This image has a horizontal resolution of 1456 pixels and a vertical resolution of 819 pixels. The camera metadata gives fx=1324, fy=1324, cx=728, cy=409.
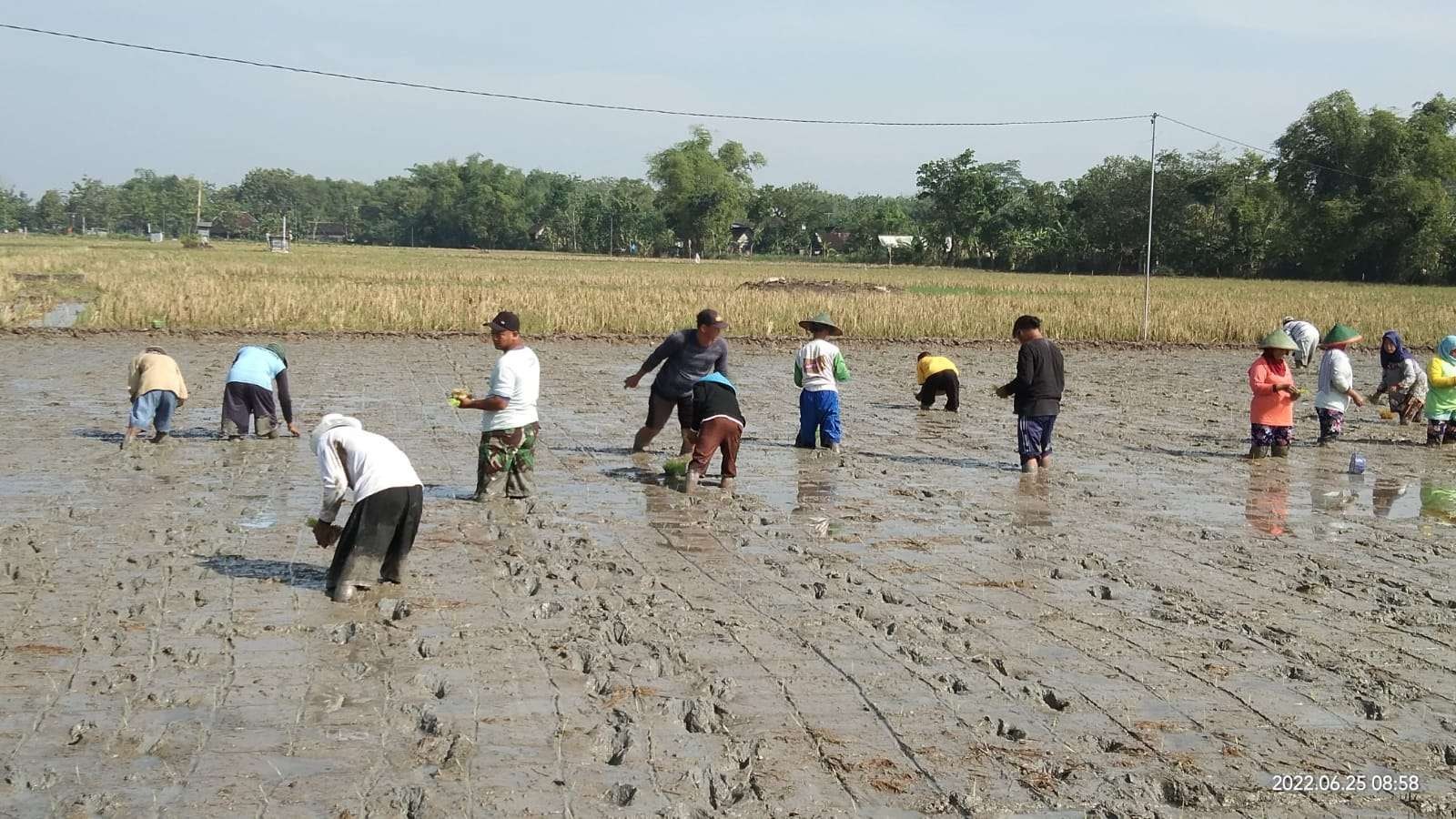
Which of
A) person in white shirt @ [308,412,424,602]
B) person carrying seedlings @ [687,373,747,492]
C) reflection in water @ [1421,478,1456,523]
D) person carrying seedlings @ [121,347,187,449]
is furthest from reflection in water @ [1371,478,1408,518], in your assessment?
person carrying seedlings @ [121,347,187,449]

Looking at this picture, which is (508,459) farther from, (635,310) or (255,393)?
(635,310)

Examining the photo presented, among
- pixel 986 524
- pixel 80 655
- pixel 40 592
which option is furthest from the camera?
pixel 986 524

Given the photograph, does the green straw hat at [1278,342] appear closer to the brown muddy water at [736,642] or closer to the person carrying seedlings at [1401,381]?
the brown muddy water at [736,642]

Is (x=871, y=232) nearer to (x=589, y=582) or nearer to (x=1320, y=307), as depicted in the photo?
(x=1320, y=307)

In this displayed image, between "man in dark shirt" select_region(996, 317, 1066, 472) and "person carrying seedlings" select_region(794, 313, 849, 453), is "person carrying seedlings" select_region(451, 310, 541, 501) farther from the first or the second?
"man in dark shirt" select_region(996, 317, 1066, 472)

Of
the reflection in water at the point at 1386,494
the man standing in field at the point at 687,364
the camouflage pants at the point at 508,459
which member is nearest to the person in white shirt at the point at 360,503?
the camouflage pants at the point at 508,459

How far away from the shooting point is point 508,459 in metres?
9.50

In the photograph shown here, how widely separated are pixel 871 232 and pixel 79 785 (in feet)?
323

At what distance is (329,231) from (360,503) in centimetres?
15804

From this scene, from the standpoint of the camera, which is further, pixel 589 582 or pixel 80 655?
pixel 589 582

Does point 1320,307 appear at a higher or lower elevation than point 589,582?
higher

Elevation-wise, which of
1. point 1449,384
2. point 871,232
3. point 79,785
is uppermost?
point 871,232

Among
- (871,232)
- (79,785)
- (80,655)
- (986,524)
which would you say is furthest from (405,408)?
(871,232)

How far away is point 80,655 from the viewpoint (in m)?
5.80
